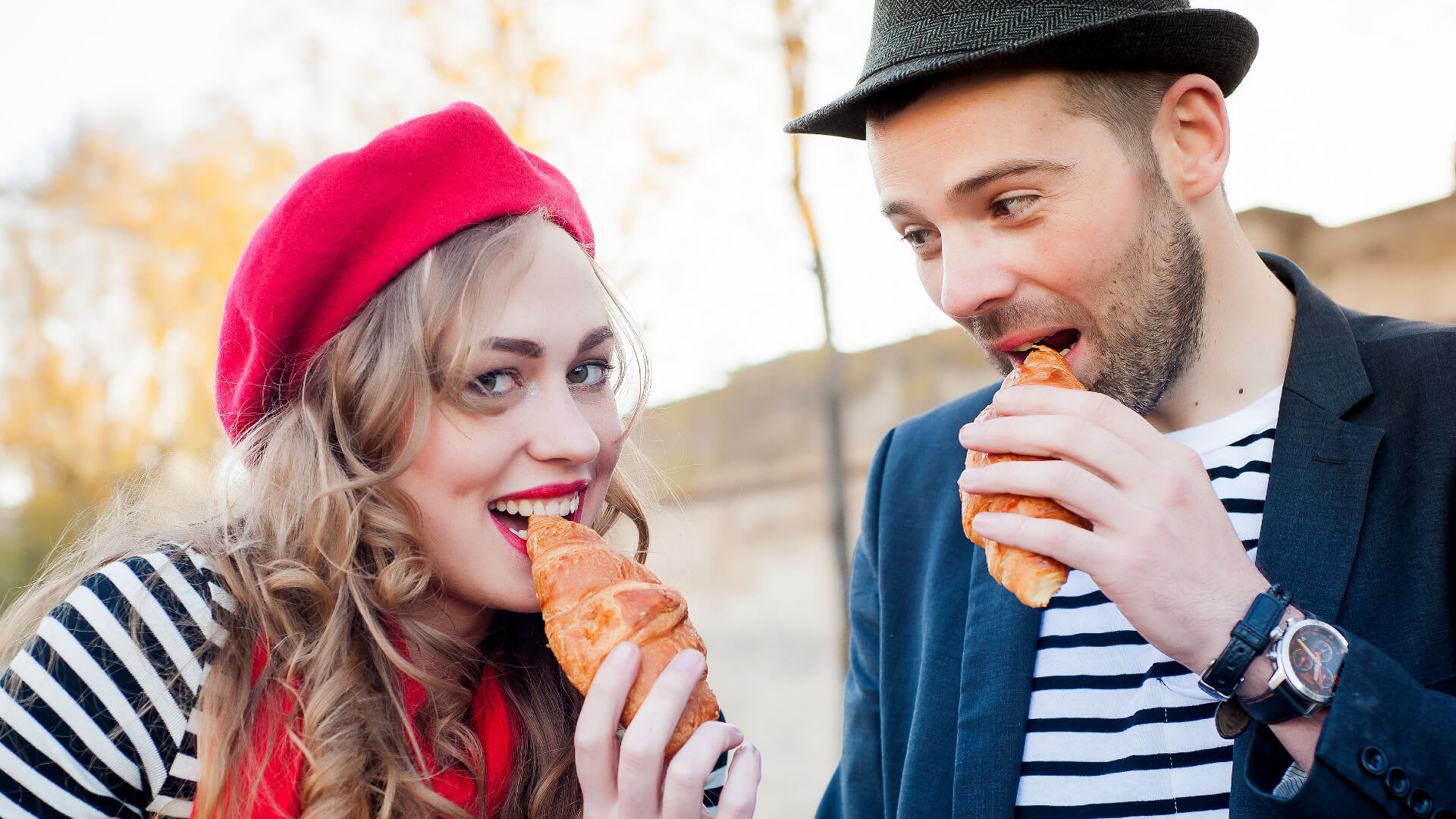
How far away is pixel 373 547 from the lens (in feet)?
8.02

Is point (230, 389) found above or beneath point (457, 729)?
above

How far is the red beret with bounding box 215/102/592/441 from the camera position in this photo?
2.42m

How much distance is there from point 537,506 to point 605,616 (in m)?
0.45

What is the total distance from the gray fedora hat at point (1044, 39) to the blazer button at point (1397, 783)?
66.5 inches

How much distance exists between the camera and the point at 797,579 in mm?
13109

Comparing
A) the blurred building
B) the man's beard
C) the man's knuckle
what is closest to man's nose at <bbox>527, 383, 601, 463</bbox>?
the man's knuckle

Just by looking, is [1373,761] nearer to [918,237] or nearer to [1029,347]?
[1029,347]

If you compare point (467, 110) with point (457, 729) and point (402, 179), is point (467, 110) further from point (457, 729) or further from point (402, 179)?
point (457, 729)

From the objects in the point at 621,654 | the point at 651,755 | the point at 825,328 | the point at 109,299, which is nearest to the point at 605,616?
the point at 621,654

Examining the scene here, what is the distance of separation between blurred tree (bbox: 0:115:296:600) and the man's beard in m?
13.3

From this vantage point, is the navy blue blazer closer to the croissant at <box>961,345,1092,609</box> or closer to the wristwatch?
the wristwatch

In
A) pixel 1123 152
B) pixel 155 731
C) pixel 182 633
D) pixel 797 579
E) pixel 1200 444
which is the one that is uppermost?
pixel 797 579

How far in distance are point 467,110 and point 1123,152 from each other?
1.72 m

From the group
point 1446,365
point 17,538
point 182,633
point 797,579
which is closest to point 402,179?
point 182,633
